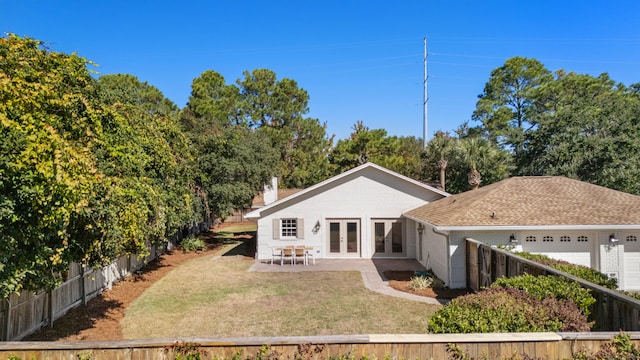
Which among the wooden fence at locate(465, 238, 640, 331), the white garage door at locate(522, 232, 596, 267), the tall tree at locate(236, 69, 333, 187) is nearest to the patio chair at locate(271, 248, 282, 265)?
the wooden fence at locate(465, 238, 640, 331)

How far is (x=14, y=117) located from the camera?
6285mm

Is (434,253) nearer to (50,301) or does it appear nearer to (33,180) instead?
(50,301)

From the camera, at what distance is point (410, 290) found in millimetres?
12750

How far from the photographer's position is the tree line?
5.92 metres

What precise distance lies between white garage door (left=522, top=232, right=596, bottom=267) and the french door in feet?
29.2

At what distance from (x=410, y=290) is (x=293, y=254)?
7.13 m

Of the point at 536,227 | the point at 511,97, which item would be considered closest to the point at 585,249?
the point at 536,227

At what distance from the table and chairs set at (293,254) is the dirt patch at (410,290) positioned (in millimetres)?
4607

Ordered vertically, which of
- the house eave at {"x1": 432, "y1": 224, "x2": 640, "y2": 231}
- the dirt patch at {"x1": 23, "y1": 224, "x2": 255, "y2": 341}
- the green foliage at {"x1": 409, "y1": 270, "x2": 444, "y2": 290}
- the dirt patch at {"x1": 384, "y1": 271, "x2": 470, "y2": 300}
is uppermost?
the house eave at {"x1": 432, "y1": 224, "x2": 640, "y2": 231}

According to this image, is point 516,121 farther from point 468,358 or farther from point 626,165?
point 468,358

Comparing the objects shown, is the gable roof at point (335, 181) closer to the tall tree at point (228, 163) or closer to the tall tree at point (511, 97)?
the tall tree at point (228, 163)

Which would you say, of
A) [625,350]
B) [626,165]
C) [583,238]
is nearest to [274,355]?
[625,350]

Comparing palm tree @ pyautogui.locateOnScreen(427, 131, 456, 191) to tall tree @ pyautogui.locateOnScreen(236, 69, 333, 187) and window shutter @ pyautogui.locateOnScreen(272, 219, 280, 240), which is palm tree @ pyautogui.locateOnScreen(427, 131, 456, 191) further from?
tall tree @ pyautogui.locateOnScreen(236, 69, 333, 187)

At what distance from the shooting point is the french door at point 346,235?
19969 mm
